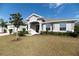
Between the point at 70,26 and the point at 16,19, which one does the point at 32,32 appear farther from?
the point at 70,26

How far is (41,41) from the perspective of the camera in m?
4.25

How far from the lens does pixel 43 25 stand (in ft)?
14.1

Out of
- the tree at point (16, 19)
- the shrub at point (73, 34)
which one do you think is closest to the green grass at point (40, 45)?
the shrub at point (73, 34)

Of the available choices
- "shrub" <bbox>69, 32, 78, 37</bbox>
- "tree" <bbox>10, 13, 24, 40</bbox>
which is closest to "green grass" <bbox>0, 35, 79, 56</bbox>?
"shrub" <bbox>69, 32, 78, 37</bbox>

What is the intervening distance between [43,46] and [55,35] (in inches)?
10.6

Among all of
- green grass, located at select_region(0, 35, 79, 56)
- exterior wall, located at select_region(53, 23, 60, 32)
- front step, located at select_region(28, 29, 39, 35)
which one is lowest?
green grass, located at select_region(0, 35, 79, 56)

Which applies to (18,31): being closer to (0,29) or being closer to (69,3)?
(0,29)

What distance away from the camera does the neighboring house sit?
166 inches

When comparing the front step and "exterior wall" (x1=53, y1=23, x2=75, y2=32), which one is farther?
the front step

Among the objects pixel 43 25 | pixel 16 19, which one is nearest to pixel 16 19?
pixel 16 19

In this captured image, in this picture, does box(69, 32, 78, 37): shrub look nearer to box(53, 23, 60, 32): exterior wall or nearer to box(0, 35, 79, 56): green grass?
box(0, 35, 79, 56): green grass

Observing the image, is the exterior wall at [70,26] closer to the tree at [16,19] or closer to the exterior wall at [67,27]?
the exterior wall at [67,27]

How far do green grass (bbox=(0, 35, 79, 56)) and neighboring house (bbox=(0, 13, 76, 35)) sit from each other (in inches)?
4.9

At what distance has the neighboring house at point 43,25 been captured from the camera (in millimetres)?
4223
